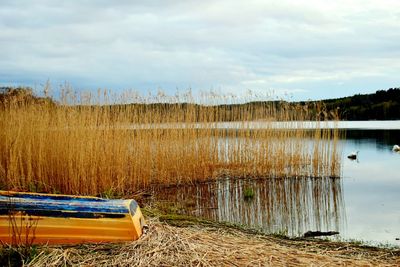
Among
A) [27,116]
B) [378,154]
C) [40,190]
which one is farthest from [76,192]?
[378,154]

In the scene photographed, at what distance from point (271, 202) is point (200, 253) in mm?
4226

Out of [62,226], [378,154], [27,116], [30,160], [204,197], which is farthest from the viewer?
[378,154]

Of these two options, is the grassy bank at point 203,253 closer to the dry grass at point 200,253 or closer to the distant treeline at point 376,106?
the dry grass at point 200,253

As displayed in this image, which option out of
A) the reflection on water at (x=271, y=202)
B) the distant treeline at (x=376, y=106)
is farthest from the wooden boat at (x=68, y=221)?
the distant treeline at (x=376, y=106)

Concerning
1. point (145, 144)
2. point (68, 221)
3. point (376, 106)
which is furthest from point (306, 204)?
point (376, 106)

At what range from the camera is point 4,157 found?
7.30 meters

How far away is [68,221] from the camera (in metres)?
4.17

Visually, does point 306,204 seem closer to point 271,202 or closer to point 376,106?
point 271,202

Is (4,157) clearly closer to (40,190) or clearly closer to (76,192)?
(40,190)

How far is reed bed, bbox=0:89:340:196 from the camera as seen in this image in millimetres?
7293

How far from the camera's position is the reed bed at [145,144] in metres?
7.29

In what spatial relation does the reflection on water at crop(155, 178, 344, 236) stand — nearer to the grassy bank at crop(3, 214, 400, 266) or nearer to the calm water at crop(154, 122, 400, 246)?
the calm water at crop(154, 122, 400, 246)

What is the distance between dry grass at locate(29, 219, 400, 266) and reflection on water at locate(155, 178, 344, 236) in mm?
1468

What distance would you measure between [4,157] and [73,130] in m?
1.17
